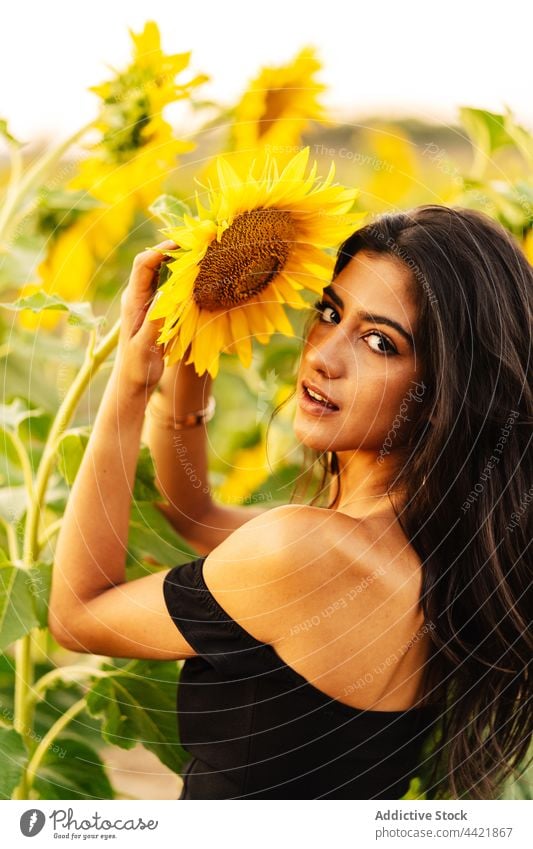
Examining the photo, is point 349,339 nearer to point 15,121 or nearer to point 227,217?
point 227,217

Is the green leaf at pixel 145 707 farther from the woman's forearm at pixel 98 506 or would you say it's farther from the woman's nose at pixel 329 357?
the woman's nose at pixel 329 357

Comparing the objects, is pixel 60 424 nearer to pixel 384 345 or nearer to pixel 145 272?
pixel 145 272

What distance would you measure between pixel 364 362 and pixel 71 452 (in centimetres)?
21

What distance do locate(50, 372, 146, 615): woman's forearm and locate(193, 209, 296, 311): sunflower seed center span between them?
88 mm

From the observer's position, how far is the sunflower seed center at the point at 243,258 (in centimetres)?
52

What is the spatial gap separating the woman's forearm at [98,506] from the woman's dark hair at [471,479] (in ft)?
0.56

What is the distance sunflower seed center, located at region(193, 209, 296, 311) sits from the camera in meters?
0.52

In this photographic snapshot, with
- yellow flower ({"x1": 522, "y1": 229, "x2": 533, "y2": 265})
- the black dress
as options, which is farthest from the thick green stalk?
yellow flower ({"x1": 522, "y1": 229, "x2": 533, "y2": 265})

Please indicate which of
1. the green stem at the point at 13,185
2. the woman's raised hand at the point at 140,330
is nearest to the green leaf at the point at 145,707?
the woman's raised hand at the point at 140,330

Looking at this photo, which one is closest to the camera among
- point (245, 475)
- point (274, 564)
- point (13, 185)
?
point (274, 564)

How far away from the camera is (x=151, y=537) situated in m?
0.64

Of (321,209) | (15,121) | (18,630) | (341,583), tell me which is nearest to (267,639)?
(341,583)
